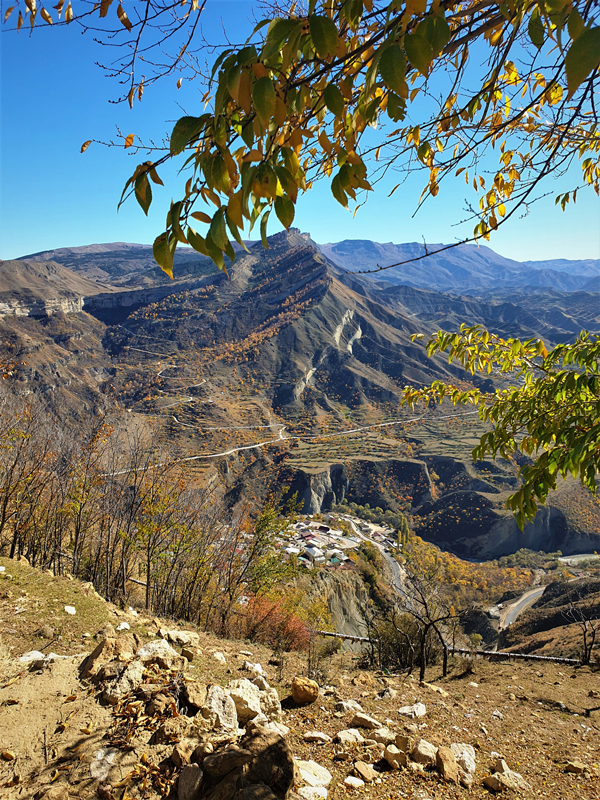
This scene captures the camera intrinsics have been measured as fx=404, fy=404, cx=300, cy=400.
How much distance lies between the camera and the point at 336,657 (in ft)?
30.4

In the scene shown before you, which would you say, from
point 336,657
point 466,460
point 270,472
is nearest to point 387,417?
point 466,460

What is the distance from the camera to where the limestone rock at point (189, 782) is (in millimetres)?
2193

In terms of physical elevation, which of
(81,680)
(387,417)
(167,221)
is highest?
(167,221)

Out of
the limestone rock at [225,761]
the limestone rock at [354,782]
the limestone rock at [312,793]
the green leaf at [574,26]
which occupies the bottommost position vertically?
the limestone rock at [354,782]

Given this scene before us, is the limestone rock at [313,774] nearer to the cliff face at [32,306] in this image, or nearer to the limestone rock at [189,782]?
the limestone rock at [189,782]

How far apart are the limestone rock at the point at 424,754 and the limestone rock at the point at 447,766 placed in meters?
0.05

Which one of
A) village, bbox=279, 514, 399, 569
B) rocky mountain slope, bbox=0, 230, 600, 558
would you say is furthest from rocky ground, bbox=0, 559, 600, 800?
village, bbox=279, 514, 399, 569

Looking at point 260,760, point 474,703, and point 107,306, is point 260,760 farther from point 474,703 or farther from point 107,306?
point 107,306

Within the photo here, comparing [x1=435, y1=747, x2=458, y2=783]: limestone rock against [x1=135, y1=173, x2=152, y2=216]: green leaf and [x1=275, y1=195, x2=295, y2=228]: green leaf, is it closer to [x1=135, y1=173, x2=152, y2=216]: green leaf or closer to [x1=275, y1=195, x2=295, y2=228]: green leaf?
[x1=275, y1=195, x2=295, y2=228]: green leaf

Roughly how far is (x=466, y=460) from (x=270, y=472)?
32891 mm

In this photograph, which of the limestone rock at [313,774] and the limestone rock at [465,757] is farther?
the limestone rock at [465,757]

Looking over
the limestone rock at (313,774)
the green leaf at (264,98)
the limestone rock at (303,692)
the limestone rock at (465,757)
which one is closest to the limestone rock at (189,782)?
the limestone rock at (313,774)

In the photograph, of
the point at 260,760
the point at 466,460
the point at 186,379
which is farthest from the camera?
the point at 186,379

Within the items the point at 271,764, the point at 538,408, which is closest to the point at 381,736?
the point at 271,764
